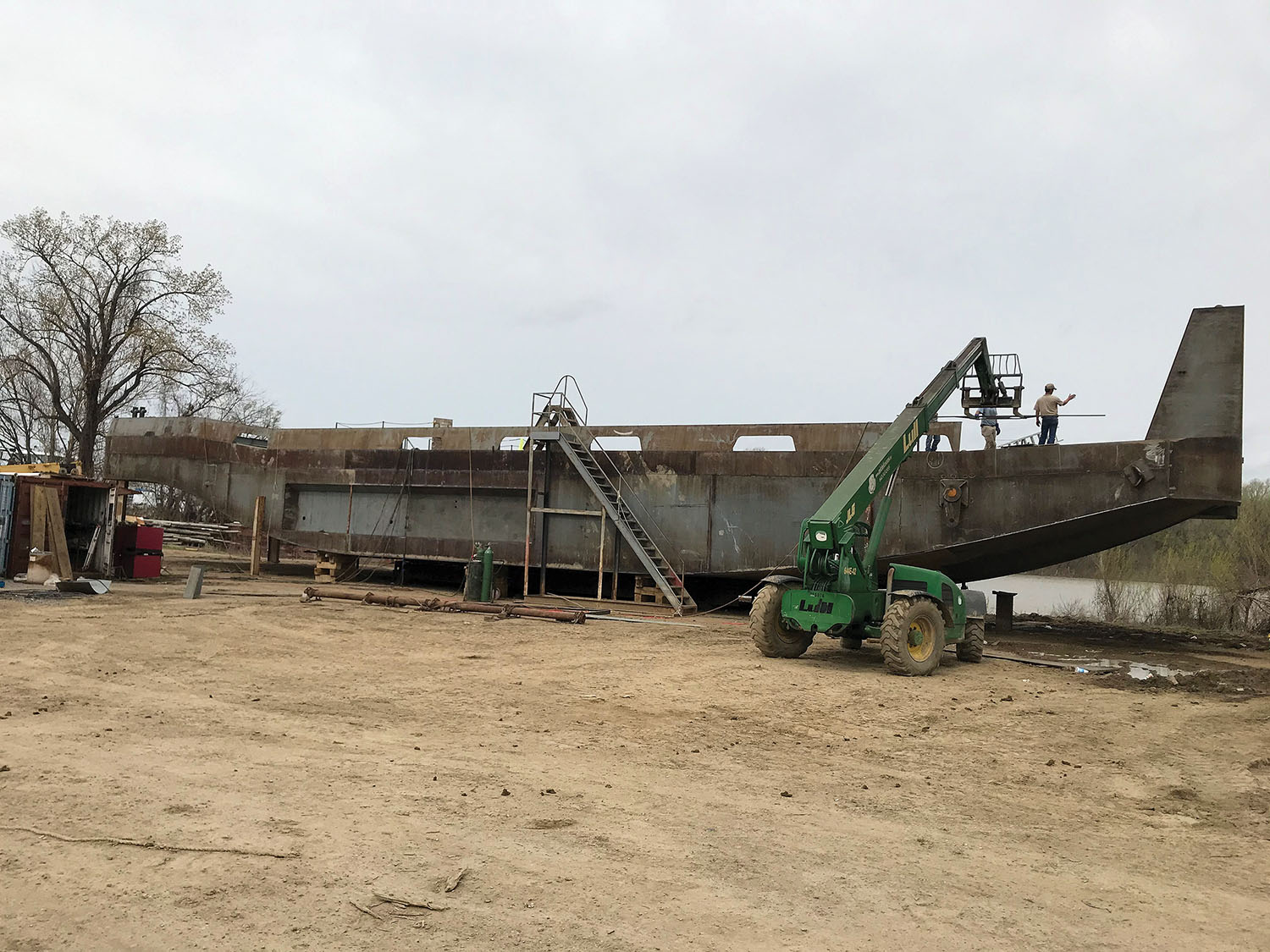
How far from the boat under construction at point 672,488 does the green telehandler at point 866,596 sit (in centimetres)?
382


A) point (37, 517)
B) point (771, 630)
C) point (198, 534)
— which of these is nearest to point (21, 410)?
point (198, 534)

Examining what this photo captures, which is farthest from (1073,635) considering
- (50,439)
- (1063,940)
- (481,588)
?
(50,439)

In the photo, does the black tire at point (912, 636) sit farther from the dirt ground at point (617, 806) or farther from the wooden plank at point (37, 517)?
the wooden plank at point (37, 517)

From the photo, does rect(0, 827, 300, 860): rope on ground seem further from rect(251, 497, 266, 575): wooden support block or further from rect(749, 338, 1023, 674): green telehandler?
rect(251, 497, 266, 575): wooden support block

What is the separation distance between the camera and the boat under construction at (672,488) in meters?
15.0

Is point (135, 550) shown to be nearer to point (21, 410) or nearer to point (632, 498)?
point (632, 498)

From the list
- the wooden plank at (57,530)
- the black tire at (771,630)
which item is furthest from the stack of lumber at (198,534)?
the black tire at (771,630)

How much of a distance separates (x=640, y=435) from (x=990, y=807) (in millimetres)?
15211

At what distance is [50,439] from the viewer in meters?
41.5

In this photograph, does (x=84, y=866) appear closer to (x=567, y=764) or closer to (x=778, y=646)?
(x=567, y=764)

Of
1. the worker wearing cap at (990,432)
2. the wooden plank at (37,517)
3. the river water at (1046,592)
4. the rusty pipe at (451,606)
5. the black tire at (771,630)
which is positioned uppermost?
the worker wearing cap at (990,432)

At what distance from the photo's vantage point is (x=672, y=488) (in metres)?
19.7

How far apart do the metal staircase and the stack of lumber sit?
9505 mm

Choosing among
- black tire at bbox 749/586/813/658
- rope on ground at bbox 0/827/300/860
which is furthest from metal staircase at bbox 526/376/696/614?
rope on ground at bbox 0/827/300/860
